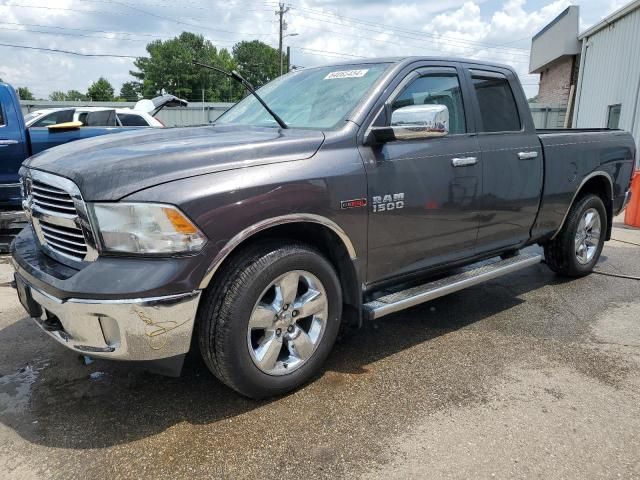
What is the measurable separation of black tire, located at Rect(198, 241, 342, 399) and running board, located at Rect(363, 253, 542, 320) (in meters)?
0.57

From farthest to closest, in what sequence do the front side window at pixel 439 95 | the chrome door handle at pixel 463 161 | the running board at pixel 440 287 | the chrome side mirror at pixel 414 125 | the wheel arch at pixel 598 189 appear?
1. the wheel arch at pixel 598 189
2. the chrome door handle at pixel 463 161
3. the front side window at pixel 439 95
4. the running board at pixel 440 287
5. the chrome side mirror at pixel 414 125

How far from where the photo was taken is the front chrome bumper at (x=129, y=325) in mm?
2381

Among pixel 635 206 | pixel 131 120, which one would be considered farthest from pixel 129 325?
pixel 131 120

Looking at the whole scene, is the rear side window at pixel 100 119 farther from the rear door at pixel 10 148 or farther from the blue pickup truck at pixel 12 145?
the rear door at pixel 10 148

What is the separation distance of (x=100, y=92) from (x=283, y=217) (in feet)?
293

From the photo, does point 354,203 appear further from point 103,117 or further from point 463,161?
point 103,117

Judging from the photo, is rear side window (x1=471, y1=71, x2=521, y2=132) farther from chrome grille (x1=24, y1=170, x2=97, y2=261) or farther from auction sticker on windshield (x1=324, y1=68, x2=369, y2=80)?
chrome grille (x1=24, y1=170, x2=97, y2=261)

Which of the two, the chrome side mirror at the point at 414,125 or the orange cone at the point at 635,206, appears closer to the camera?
the chrome side mirror at the point at 414,125

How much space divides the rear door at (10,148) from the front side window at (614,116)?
1495 cm

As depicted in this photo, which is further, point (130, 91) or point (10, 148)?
point (130, 91)

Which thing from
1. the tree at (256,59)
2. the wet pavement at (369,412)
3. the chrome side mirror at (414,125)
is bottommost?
the wet pavement at (369,412)

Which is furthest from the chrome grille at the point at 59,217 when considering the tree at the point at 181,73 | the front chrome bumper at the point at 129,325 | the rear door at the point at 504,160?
the tree at the point at 181,73

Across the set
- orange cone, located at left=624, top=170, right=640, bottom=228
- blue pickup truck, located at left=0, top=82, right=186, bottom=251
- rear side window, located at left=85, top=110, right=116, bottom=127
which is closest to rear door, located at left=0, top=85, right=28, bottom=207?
blue pickup truck, located at left=0, top=82, right=186, bottom=251

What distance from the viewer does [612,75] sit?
15.5 metres
